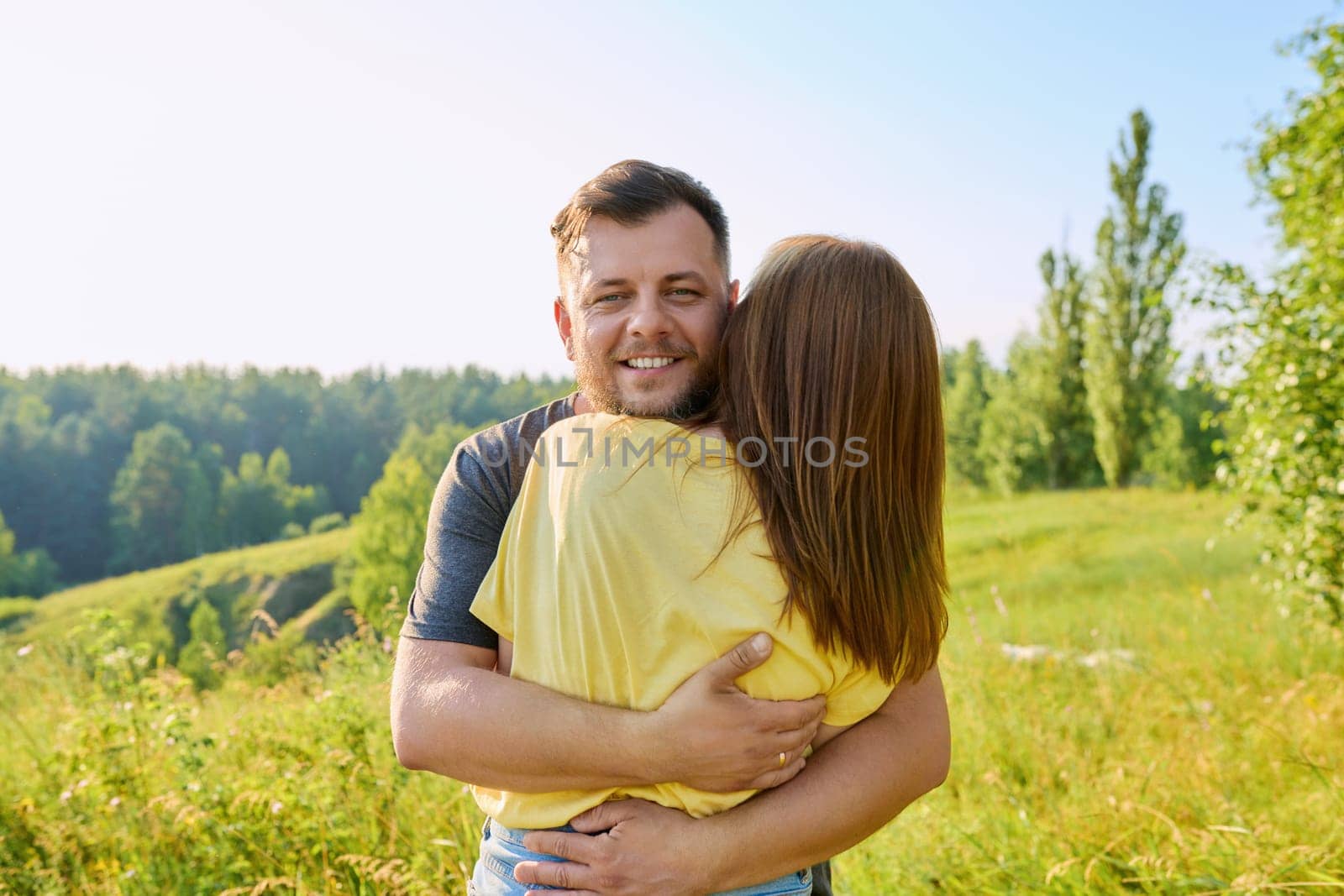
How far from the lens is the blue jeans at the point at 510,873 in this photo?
58.6 inches

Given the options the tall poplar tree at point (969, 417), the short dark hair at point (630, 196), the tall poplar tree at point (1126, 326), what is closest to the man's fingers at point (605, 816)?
the short dark hair at point (630, 196)

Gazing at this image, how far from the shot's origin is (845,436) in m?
1.40

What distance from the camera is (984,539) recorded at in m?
20.6

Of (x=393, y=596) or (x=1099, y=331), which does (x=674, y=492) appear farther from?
(x=1099, y=331)

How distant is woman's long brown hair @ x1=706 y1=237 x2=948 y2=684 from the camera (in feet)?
4.50

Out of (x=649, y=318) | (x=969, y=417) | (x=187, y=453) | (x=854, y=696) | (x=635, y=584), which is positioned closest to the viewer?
(x=635, y=584)

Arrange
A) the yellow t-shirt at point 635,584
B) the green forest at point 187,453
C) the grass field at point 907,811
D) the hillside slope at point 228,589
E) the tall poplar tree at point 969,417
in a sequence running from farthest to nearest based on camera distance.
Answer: the green forest at point 187,453
the hillside slope at point 228,589
the tall poplar tree at point 969,417
the grass field at point 907,811
the yellow t-shirt at point 635,584

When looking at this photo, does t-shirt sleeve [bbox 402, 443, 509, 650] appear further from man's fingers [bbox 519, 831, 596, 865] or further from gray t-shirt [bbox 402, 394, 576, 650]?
man's fingers [bbox 519, 831, 596, 865]

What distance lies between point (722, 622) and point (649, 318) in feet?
2.34

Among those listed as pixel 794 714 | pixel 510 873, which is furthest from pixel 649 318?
pixel 510 873

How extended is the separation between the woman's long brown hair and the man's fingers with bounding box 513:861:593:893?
538mm

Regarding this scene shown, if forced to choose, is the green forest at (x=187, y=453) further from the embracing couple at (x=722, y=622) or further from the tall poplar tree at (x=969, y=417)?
the embracing couple at (x=722, y=622)

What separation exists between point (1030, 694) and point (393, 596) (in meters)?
3.78

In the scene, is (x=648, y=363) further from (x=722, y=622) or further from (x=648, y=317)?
(x=722, y=622)
